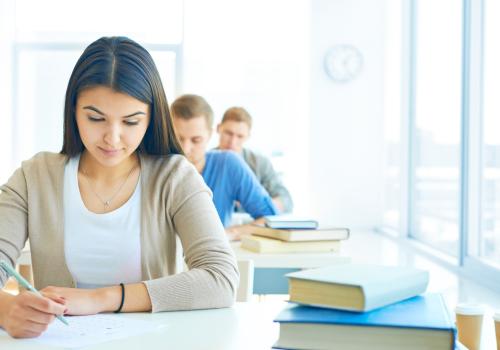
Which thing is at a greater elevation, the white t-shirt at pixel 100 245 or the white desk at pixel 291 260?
the white t-shirt at pixel 100 245

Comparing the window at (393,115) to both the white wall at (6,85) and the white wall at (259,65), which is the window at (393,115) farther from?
the white wall at (6,85)

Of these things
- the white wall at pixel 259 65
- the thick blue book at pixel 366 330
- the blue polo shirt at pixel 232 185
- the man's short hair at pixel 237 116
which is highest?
the white wall at pixel 259 65

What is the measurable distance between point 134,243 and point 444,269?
404 cm

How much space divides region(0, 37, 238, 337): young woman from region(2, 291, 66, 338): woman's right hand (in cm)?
28

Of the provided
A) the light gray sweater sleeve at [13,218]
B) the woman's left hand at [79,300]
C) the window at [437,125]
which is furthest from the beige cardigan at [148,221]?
the window at [437,125]

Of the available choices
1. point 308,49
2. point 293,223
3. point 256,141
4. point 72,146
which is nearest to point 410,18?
point 308,49

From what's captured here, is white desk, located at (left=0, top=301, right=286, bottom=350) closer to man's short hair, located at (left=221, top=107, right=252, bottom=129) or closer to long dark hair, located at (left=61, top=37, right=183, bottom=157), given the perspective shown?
long dark hair, located at (left=61, top=37, right=183, bottom=157)

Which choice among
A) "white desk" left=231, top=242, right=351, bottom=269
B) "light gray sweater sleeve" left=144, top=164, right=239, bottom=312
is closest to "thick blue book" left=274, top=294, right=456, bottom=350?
"light gray sweater sleeve" left=144, top=164, right=239, bottom=312

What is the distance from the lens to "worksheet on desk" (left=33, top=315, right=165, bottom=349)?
4.35 ft

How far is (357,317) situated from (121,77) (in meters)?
0.91

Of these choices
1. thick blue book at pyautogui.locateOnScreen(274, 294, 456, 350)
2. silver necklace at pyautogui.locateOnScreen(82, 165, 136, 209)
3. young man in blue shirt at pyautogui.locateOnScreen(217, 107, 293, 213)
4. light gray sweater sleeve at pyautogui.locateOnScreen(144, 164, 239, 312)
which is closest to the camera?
thick blue book at pyautogui.locateOnScreen(274, 294, 456, 350)

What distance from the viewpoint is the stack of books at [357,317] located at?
3.41ft

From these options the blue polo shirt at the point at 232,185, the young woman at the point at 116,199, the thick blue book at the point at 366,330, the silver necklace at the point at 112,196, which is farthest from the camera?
the blue polo shirt at the point at 232,185

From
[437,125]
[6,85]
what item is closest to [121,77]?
[437,125]
